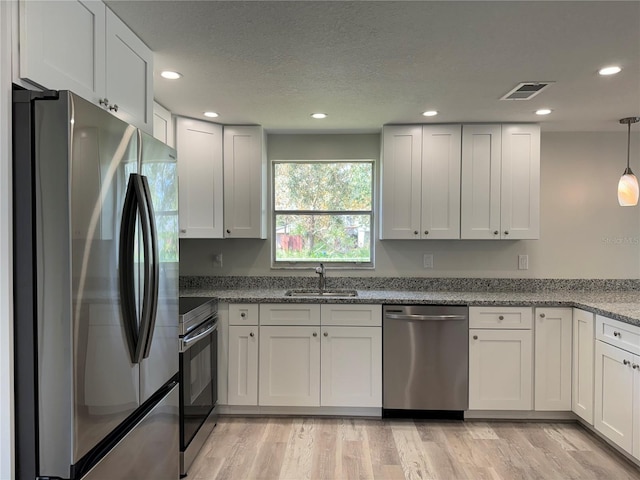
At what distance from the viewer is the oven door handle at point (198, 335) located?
234cm

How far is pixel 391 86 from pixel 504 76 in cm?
65

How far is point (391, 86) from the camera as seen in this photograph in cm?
247

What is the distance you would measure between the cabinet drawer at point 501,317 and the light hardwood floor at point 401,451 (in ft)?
2.44

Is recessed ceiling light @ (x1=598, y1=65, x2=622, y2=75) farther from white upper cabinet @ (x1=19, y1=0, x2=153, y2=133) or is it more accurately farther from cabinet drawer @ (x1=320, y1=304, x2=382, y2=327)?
white upper cabinet @ (x1=19, y1=0, x2=153, y2=133)

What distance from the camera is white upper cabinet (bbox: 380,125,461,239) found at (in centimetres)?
332

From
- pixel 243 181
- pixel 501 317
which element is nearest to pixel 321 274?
pixel 243 181

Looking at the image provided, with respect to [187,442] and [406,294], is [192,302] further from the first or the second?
[406,294]

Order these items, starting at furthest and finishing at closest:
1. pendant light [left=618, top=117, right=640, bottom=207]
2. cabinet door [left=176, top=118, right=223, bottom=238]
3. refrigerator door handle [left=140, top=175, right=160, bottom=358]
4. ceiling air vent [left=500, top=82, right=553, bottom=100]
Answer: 1. cabinet door [left=176, top=118, right=223, bottom=238]
2. pendant light [left=618, top=117, right=640, bottom=207]
3. ceiling air vent [left=500, top=82, right=553, bottom=100]
4. refrigerator door handle [left=140, top=175, right=160, bottom=358]

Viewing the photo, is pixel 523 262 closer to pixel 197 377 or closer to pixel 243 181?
pixel 243 181

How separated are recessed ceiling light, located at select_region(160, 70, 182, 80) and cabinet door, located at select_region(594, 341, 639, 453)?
313 cm

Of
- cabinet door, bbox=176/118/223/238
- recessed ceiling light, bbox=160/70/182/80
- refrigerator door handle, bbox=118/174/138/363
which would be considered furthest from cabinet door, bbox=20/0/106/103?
cabinet door, bbox=176/118/223/238

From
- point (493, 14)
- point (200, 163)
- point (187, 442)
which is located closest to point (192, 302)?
point (187, 442)

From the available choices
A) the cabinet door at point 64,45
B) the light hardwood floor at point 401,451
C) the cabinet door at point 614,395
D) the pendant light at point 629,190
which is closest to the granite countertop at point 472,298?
the cabinet door at point 614,395

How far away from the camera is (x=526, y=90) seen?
2.53 metres
